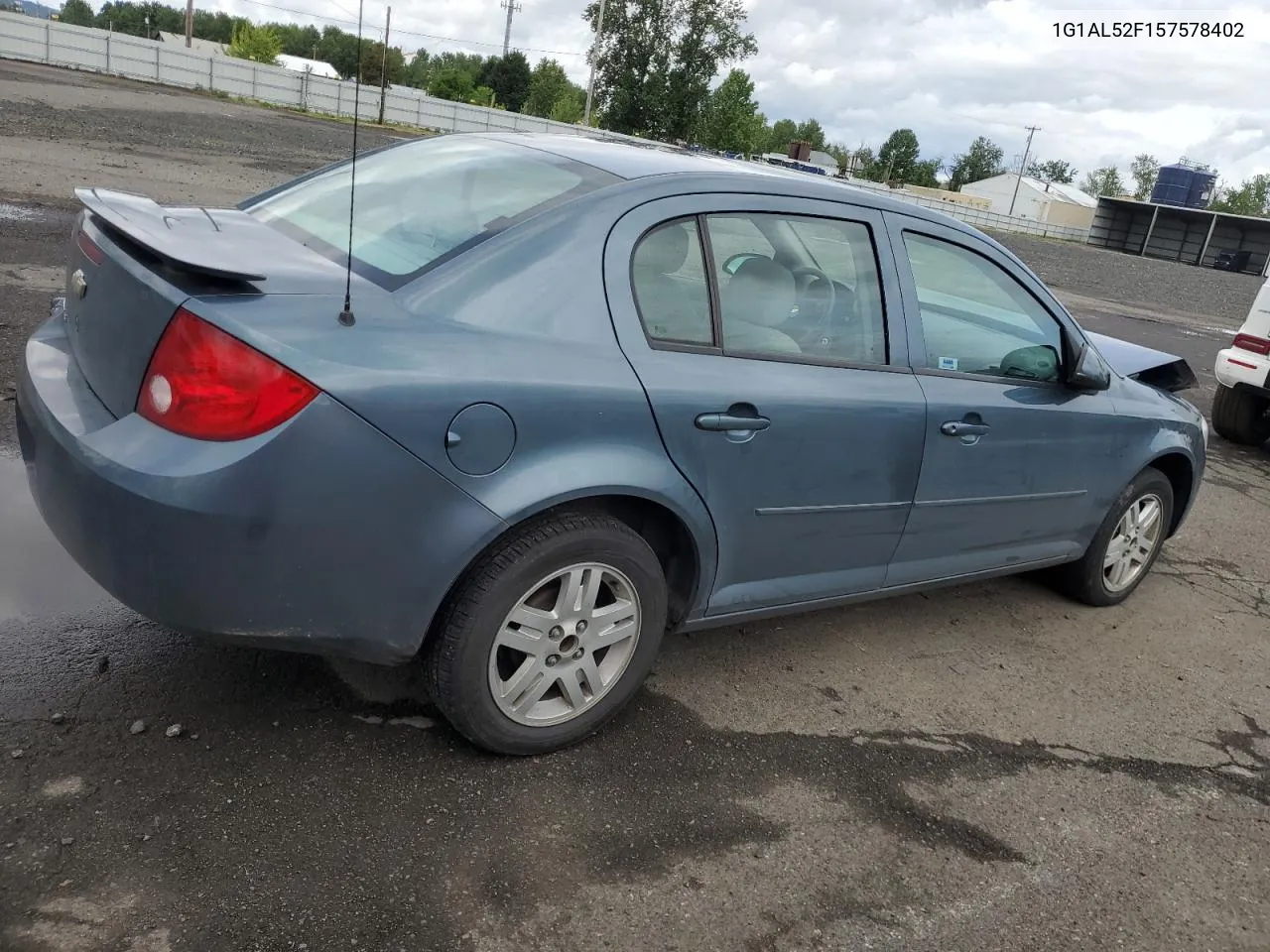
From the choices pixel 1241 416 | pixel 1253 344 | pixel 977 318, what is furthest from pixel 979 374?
pixel 1241 416

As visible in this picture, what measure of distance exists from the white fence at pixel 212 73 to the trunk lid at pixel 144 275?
118 feet

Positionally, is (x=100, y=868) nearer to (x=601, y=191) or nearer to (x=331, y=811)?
(x=331, y=811)

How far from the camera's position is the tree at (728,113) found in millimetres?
65875

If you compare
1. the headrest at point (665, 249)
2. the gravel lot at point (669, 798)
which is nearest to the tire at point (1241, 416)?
the gravel lot at point (669, 798)

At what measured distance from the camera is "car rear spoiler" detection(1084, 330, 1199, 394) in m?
4.75

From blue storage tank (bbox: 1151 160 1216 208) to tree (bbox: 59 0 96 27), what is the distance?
11099 centimetres

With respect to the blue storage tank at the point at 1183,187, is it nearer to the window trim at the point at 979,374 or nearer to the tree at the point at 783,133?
the tree at the point at 783,133

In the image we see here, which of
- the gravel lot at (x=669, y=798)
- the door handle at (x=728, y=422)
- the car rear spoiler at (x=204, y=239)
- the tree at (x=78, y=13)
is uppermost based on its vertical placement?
the tree at (x=78, y=13)

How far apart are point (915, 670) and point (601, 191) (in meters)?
2.16

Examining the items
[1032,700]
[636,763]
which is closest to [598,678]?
[636,763]

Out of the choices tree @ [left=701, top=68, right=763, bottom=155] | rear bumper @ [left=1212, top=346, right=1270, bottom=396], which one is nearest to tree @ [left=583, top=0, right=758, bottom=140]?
tree @ [left=701, top=68, right=763, bottom=155]

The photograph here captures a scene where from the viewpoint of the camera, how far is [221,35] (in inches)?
4830

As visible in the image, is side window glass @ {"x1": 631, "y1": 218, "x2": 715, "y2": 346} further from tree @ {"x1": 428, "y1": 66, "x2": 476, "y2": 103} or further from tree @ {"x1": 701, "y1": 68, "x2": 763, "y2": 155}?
tree @ {"x1": 428, "y1": 66, "x2": 476, "y2": 103}

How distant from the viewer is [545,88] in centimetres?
8006
